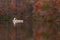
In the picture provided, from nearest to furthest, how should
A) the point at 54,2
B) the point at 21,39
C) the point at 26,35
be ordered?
the point at 21,39 < the point at 26,35 < the point at 54,2

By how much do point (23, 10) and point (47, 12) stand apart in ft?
2.34

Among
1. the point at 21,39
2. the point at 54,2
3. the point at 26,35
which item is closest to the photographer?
the point at 21,39

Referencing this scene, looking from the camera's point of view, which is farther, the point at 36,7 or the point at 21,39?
the point at 36,7

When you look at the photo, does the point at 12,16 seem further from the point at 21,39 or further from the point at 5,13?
the point at 21,39

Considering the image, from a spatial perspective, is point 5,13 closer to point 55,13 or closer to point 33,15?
point 33,15

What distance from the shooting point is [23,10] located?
5469mm

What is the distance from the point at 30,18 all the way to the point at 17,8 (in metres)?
0.50

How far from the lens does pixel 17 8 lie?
5496 mm

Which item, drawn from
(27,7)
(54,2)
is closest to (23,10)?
(27,7)

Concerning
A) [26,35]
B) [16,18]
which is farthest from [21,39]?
[16,18]

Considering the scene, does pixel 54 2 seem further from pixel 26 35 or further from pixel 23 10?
pixel 26 35

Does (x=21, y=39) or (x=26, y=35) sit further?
(x=26, y=35)

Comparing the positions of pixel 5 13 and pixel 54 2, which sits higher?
pixel 54 2

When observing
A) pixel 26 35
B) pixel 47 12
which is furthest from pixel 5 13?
pixel 26 35
